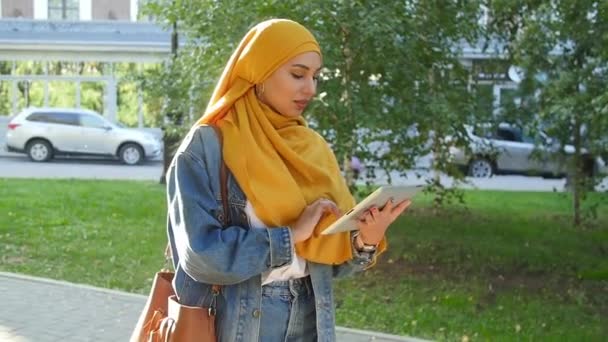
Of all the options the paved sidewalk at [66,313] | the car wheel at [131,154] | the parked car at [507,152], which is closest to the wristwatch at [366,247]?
the paved sidewalk at [66,313]

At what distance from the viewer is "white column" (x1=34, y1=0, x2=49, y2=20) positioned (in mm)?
30766

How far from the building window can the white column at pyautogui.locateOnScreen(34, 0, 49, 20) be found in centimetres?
16

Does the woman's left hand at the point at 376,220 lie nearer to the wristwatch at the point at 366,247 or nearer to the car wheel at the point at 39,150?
the wristwatch at the point at 366,247

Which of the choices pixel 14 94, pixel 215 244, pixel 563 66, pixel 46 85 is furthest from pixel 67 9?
pixel 215 244

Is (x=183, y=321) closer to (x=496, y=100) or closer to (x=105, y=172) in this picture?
(x=496, y=100)

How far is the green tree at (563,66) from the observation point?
8180mm

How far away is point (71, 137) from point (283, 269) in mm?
22054

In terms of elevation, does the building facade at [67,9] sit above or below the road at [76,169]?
above

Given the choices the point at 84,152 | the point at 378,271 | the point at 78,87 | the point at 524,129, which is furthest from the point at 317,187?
the point at 78,87

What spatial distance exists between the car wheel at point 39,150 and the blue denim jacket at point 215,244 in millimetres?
22337

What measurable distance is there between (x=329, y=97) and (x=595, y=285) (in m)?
3.14

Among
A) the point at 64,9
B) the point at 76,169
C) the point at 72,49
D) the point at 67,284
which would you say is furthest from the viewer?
the point at 64,9

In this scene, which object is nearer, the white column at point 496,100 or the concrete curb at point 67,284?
the concrete curb at point 67,284

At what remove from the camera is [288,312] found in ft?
8.10
